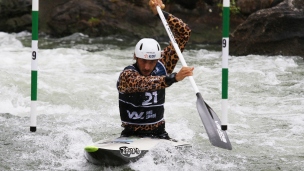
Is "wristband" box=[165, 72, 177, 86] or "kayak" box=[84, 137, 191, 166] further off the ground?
"wristband" box=[165, 72, 177, 86]

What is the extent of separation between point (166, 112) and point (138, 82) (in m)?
2.87

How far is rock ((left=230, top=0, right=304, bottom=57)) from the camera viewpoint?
11336mm

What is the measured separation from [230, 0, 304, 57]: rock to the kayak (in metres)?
6.59

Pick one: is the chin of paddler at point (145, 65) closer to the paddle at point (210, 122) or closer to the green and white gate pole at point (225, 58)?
the paddle at point (210, 122)

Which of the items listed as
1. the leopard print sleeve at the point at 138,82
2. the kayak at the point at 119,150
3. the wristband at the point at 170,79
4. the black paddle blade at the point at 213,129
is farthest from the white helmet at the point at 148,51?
the kayak at the point at 119,150

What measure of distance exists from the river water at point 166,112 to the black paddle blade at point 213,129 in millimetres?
261

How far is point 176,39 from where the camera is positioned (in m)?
5.77

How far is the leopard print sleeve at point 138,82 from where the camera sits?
4980mm

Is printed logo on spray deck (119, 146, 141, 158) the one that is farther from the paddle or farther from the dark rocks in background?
the dark rocks in background

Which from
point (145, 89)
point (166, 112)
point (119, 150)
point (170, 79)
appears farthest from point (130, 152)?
point (166, 112)

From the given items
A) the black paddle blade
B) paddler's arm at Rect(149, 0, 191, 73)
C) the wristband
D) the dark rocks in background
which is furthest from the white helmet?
the dark rocks in background

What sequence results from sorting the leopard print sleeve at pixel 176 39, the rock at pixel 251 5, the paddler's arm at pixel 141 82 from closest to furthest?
the paddler's arm at pixel 141 82, the leopard print sleeve at pixel 176 39, the rock at pixel 251 5

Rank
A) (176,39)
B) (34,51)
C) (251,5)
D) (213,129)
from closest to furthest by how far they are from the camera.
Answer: (213,129) → (34,51) → (176,39) → (251,5)

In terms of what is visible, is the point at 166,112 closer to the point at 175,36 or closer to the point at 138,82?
the point at 175,36
